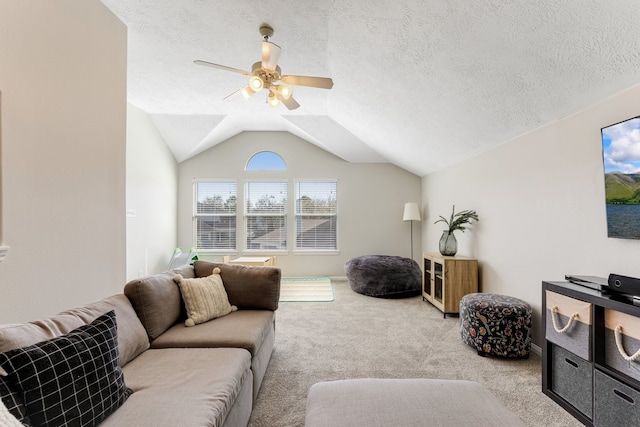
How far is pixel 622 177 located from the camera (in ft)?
5.95

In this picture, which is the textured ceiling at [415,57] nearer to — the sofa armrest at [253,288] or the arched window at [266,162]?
the arched window at [266,162]

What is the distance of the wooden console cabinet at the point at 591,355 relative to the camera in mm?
1509

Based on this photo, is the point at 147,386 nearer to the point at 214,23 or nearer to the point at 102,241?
the point at 102,241

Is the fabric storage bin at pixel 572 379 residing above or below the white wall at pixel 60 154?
below

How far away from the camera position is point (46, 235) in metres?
1.90

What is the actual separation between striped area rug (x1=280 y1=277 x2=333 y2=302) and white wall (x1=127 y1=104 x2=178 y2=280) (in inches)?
88.2

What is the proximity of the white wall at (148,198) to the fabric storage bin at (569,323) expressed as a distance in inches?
192

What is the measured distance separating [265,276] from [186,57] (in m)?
2.43

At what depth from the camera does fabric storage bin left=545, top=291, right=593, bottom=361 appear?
1737 millimetres

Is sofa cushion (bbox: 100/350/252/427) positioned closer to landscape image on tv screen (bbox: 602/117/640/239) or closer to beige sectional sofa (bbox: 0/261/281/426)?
beige sectional sofa (bbox: 0/261/281/426)

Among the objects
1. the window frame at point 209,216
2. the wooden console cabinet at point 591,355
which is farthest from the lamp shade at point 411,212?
the wooden console cabinet at point 591,355

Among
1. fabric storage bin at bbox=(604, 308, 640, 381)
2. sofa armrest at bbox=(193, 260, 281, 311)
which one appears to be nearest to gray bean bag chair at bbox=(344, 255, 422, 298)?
sofa armrest at bbox=(193, 260, 281, 311)

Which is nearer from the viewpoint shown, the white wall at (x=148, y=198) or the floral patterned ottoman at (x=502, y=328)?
the floral patterned ottoman at (x=502, y=328)

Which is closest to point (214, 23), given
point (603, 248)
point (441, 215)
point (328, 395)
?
point (328, 395)
